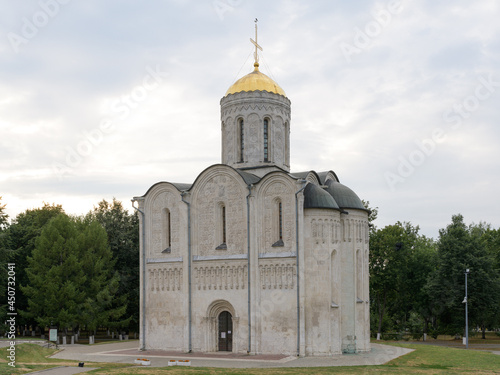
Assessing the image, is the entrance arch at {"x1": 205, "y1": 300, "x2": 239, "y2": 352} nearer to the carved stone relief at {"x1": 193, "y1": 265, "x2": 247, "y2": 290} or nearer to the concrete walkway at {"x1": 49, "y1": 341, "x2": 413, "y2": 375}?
the carved stone relief at {"x1": 193, "y1": 265, "x2": 247, "y2": 290}

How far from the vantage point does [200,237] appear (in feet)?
97.2

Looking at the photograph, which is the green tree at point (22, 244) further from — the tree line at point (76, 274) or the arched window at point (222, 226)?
the arched window at point (222, 226)

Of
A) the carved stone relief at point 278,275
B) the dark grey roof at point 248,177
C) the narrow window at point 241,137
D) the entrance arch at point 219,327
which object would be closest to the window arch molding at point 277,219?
the carved stone relief at point 278,275

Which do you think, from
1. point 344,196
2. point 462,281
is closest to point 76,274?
point 344,196

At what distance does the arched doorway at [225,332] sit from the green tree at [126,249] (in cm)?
1093

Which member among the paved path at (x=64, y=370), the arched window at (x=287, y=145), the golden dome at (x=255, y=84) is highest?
the golden dome at (x=255, y=84)

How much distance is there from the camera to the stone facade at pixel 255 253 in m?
26.8

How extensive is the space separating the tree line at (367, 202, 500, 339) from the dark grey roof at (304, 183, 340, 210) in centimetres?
1646

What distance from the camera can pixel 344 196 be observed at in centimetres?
2964

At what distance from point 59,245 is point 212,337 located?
1319 centimetres

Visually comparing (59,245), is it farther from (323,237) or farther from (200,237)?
(323,237)

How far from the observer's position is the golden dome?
31.9 metres

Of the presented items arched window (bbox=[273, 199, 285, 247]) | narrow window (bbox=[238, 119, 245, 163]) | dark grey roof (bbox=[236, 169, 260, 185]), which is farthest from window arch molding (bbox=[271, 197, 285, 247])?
narrow window (bbox=[238, 119, 245, 163])

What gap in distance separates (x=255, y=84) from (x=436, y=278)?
19906 millimetres
